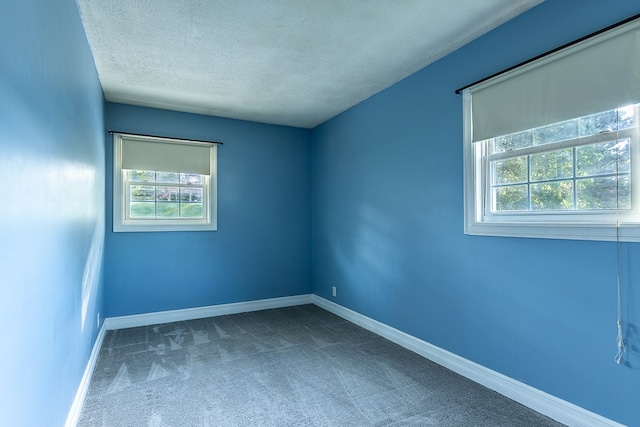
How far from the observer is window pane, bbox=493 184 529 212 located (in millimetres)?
2320

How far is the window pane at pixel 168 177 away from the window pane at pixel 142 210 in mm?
318

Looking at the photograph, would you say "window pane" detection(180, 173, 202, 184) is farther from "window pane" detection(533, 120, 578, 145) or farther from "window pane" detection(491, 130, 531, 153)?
"window pane" detection(533, 120, 578, 145)

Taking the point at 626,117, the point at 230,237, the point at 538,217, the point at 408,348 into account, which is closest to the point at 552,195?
the point at 538,217

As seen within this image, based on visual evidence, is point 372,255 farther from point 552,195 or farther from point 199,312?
point 199,312

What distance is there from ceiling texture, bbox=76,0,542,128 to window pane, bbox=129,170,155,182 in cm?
82

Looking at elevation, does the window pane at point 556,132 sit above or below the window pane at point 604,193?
above

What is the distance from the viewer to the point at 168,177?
13.6ft

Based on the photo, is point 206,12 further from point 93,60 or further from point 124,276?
point 124,276

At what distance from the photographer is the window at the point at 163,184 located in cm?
385

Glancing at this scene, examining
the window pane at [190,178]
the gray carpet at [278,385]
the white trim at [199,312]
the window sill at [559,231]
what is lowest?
the gray carpet at [278,385]

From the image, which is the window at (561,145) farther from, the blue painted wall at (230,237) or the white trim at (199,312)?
the white trim at (199,312)

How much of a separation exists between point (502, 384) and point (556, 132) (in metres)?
1.75

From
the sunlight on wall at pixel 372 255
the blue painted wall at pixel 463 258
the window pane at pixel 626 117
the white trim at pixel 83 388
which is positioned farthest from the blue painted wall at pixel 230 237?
the window pane at pixel 626 117

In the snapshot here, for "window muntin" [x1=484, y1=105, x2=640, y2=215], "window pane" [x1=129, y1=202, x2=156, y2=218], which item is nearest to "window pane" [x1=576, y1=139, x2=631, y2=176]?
"window muntin" [x1=484, y1=105, x2=640, y2=215]
